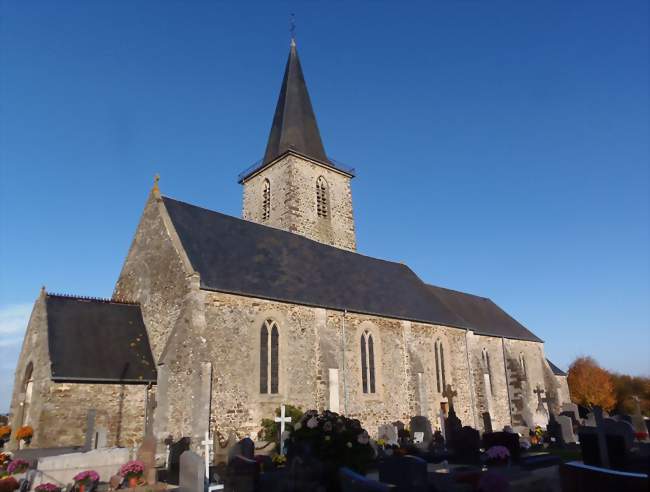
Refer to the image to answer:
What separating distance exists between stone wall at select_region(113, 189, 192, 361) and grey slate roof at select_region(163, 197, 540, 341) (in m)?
0.53

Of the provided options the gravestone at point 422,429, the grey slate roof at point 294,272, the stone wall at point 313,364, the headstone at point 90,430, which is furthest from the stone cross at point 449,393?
the headstone at point 90,430

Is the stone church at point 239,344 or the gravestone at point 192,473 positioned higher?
the stone church at point 239,344

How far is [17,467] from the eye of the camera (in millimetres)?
12516

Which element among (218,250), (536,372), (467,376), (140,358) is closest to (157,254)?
(218,250)

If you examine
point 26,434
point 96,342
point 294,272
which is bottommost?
point 26,434

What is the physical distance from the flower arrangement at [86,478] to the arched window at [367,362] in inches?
460

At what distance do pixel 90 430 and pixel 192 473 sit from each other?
20.4ft

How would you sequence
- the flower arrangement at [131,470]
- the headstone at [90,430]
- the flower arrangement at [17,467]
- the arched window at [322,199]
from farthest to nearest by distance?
the arched window at [322,199], the headstone at [90,430], the flower arrangement at [17,467], the flower arrangement at [131,470]

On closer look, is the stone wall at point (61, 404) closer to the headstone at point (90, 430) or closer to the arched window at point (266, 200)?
the headstone at point (90, 430)

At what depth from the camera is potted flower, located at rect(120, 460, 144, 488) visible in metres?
11.7

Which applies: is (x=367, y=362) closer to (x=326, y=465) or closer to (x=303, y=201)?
(x=326, y=465)

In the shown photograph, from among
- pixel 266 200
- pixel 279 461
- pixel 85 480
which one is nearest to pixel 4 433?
pixel 85 480

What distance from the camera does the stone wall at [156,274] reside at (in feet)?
57.7

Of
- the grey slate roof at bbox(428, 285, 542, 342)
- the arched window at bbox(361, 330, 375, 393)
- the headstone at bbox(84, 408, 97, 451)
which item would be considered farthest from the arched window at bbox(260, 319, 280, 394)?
the grey slate roof at bbox(428, 285, 542, 342)
